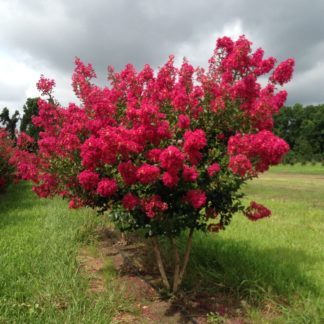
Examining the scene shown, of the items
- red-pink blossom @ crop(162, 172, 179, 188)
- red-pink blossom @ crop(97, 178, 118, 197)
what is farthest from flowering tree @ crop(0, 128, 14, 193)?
red-pink blossom @ crop(162, 172, 179, 188)

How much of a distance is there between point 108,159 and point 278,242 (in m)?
4.34

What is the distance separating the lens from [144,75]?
4.54 metres

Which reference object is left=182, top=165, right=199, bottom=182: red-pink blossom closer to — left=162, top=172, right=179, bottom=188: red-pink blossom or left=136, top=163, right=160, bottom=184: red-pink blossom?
left=162, top=172, right=179, bottom=188: red-pink blossom

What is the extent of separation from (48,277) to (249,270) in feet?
7.74

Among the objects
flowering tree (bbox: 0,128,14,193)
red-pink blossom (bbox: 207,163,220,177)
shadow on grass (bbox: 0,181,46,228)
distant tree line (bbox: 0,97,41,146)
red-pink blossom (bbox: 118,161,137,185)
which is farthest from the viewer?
distant tree line (bbox: 0,97,41,146)

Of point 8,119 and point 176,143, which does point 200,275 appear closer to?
point 176,143

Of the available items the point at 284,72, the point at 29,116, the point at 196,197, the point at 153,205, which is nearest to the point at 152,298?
the point at 153,205

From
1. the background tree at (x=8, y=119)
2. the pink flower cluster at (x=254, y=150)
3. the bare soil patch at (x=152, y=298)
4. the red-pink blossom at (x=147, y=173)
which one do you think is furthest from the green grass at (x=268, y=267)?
the background tree at (x=8, y=119)

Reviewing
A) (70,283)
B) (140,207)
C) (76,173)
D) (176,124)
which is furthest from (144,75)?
(70,283)

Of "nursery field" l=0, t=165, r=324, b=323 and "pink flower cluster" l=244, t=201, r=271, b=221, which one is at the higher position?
"pink flower cluster" l=244, t=201, r=271, b=221

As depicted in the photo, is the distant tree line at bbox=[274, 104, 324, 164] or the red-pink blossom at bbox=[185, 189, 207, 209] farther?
the distant tree line at bbox=[274, 104, 324, 164]

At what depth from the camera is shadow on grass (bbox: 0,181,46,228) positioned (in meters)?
A: 8.03

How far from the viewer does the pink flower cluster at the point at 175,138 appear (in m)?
3.36

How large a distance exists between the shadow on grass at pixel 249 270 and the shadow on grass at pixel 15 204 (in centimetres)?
393
